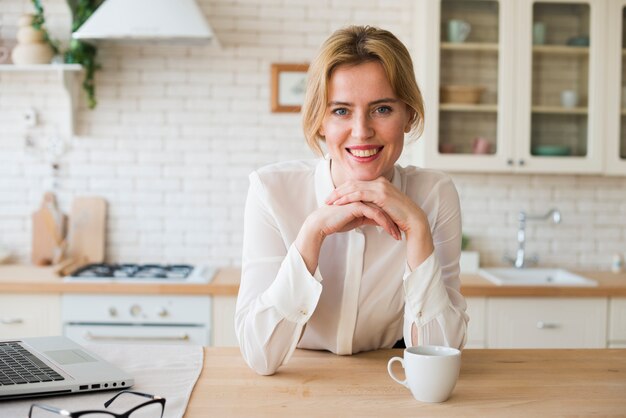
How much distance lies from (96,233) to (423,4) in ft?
6.93

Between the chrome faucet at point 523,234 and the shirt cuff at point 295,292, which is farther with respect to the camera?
the chrome faucet at point 523,234

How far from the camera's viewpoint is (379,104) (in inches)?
67.9

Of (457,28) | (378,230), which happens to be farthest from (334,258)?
(457,28)

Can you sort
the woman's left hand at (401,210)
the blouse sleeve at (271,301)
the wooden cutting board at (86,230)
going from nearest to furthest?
1. the blouse sleeve at (271,301)
2. the woman's left hand at (401,210)
3. the wooden cutting board at (86,230)

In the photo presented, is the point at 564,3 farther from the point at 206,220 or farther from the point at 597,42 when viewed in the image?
the point at 206,220

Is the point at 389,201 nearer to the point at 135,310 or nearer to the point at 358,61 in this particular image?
the point at 358,61

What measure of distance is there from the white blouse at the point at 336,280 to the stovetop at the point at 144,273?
154 centimetres

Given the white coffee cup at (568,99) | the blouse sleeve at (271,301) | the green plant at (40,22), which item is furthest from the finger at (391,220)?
the green plant at (40,22)

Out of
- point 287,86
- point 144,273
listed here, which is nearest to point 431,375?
point 144,273

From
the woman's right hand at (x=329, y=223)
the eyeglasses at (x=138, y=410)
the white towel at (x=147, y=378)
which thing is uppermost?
the woman's right hand at (x=329, y=223)

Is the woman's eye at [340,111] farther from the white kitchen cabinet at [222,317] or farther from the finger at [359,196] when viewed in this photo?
the white kitchen cabinet at [222,317]

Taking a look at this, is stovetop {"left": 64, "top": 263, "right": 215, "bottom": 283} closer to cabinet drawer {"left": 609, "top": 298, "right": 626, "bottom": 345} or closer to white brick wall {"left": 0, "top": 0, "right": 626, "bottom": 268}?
white brick wall {"left": 0, "top": 0, "right": 626, "bottom": 268}

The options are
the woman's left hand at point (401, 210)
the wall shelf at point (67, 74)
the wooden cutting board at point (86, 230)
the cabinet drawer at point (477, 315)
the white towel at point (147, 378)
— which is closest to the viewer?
the white towel at point (147, 378)

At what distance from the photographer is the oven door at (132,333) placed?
10.6ft
